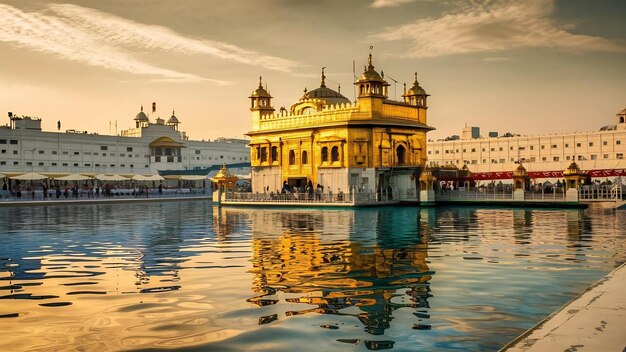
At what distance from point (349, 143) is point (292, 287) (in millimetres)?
40202

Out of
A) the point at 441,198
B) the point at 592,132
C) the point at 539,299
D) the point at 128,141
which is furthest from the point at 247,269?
the point at 592,132

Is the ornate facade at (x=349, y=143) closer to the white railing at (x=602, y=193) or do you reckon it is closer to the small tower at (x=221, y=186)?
the small tower at (x=221, y=186)

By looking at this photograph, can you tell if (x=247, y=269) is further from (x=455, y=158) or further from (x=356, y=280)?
(x=455, y=158)

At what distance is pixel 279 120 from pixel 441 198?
18.2m

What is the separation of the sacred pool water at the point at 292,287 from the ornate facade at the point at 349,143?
26.7 metres

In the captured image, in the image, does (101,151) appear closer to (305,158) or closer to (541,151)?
(305,158)

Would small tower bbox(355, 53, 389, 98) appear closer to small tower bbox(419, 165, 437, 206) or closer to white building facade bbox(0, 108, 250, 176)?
small tower bbox(419, 165, 437, 206)

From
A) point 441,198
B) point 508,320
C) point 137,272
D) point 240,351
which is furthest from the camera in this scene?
point 441,198

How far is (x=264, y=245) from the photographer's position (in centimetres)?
2248

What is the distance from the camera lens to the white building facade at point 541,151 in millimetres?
96062

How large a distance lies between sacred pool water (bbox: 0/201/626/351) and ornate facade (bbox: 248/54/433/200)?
1052 inches

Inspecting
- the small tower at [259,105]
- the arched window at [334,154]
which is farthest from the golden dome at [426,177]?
the small tower at [259,105]

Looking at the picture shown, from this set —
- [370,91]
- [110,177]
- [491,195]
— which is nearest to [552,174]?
[491,195]

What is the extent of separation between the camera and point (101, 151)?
9169cm
